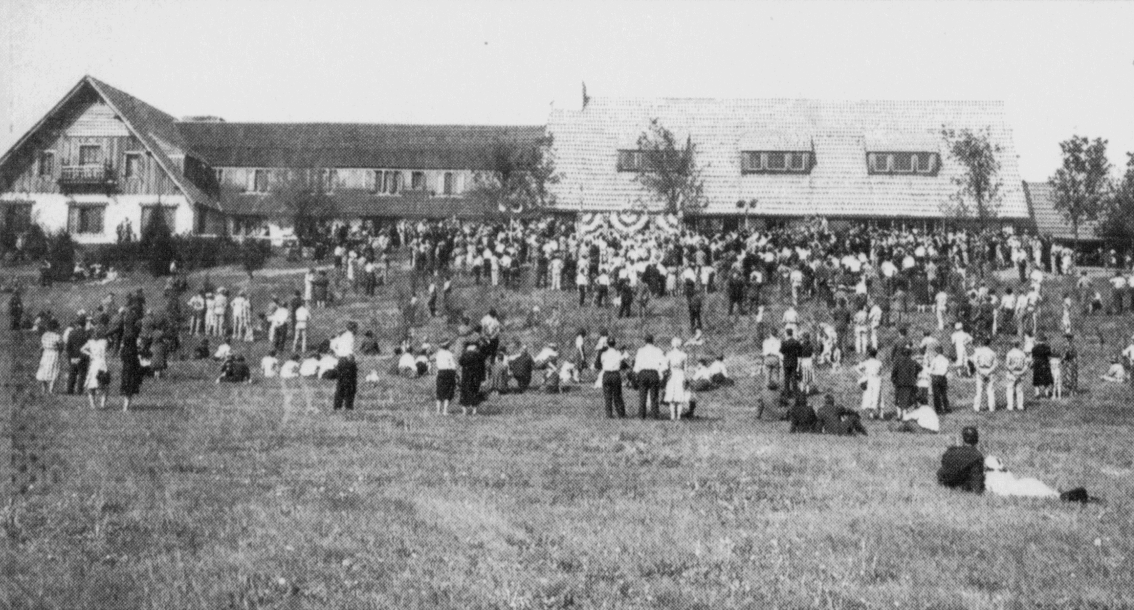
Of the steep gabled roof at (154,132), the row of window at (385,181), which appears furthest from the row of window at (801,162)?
the steep gabled roof at (154,132)

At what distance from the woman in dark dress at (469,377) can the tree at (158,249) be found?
22672 millimetres

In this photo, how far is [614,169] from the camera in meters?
49.8

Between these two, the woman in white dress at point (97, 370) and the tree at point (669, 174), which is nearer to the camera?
the woman in white dress at point (97, 370)


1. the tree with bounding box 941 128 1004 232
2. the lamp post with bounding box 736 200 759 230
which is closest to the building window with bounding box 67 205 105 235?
the lamp post with bounding box 736 200 759 230

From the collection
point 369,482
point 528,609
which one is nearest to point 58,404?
point 369,482

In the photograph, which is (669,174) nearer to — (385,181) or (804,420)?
(385,181)

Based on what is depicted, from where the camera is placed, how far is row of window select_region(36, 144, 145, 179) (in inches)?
1913

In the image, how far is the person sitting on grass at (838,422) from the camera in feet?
64.6

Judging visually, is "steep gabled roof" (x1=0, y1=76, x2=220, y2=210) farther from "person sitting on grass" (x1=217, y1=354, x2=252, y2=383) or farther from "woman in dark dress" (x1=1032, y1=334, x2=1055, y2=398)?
"woman in dark dress" (x1=1032, y1=334, x2=1055, y2=398)

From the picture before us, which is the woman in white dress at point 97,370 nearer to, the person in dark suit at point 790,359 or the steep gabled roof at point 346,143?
the person in dark suit at point 790,359

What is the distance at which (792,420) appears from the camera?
65.9 ft

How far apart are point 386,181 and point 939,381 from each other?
37.5 meters

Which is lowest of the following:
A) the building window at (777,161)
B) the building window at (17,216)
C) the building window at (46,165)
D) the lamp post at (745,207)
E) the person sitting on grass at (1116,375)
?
the person sitting on grass at (1116,375)

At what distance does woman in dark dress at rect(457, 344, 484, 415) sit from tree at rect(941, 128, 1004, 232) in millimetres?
28665
